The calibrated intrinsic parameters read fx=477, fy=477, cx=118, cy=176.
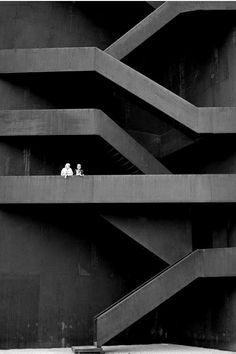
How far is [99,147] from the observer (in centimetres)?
1866

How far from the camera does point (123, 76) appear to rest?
17672 millimetres

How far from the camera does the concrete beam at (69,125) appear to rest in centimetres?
1750

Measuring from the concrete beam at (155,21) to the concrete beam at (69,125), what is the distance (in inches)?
113

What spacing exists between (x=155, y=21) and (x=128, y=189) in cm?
712

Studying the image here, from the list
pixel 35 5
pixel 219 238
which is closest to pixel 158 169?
pixel 219 238

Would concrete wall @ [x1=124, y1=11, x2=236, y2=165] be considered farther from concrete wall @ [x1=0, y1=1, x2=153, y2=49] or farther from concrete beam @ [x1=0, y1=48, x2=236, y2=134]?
concrete wall @ [x1=0, y1=1, x2=153, y2=49]

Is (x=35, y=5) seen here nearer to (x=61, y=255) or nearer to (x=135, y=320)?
(x=61, y=255)

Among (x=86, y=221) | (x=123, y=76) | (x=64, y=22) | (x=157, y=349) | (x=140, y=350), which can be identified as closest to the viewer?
(x=140, y=350)

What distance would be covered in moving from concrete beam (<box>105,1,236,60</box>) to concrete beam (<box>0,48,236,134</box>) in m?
0.99

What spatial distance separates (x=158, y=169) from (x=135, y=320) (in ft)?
19.3

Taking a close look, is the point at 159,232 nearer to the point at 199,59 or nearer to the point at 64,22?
the point at 199,59

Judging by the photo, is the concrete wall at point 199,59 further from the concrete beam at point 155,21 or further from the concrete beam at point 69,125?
the concrete beam at point 69,125

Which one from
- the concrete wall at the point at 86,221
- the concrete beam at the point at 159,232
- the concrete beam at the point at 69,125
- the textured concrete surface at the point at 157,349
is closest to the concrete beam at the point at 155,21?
the concrete wall at the point at 86,221

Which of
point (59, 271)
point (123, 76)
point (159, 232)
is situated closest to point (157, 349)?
point (159, 232)
